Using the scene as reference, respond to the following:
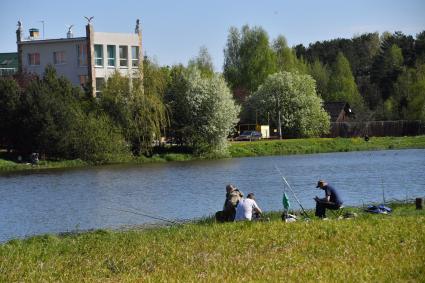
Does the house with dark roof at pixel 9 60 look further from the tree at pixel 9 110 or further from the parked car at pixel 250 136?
the tree at pixel 9 110

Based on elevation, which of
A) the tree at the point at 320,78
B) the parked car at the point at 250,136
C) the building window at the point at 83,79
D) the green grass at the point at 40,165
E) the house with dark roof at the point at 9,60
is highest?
the house with dark roof at the point at 9,60

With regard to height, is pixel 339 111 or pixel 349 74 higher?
pixel 349 74

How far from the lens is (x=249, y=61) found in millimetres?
100062

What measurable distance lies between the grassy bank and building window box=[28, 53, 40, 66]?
196ft

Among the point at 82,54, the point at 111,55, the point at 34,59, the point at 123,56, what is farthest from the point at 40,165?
the point at 34,59

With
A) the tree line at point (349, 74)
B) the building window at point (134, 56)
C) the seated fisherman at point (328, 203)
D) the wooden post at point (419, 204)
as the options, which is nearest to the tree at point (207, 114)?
the building window at point (134, 56)

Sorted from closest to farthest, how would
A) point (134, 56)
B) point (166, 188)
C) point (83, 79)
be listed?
1. point (166, 188)
2. point (83, 79)
3. point (134, 56)

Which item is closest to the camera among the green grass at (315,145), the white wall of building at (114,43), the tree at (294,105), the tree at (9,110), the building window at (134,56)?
the tree at (9,110)

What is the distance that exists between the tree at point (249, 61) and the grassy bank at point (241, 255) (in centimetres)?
7892

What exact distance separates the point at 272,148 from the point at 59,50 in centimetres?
2374

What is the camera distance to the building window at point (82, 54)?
246 ft

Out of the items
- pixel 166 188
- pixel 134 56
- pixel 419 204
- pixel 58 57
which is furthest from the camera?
pixel 134 56

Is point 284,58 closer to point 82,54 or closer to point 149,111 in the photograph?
point 82,54

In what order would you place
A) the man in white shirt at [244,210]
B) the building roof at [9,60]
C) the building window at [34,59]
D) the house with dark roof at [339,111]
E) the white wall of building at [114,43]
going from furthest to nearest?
the house with dark roof at [339,111] → the building roof at [9,60] → the building window at [34,59] → the white wall of building at [114,43] → the man in white shirt at [244,210]
